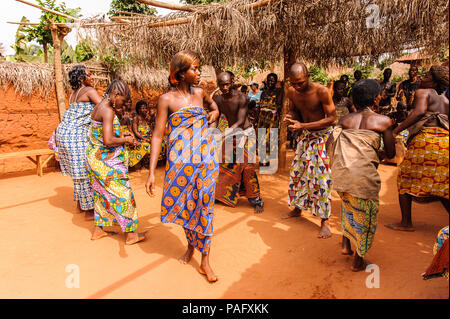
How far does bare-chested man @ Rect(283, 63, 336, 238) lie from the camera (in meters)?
3.25

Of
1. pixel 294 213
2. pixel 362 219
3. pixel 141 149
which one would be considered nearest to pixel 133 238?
pixel 294 213

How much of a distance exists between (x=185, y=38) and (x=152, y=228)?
3.55 meters

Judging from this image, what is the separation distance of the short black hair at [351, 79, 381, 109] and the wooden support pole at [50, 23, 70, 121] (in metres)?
6.46

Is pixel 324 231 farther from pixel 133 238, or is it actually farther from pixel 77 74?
pixel 77 74

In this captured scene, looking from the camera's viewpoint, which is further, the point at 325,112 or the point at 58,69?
the point at 58,69

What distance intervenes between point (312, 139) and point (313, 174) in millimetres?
418

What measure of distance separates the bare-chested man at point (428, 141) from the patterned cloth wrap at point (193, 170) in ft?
5.89

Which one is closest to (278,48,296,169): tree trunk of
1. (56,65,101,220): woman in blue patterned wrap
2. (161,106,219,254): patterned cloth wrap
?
(56,65,101,220): woman in blue patterned wrap

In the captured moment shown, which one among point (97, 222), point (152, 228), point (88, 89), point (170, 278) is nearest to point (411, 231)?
point (170, 278)

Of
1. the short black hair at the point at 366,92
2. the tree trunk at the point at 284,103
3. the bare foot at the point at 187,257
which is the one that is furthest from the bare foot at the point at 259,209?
the tree trunk at the point at 284,103

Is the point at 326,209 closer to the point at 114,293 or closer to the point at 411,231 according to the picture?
the point at 411,231

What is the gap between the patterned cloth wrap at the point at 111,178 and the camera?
3.23 m

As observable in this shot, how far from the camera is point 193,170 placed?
8.36ft

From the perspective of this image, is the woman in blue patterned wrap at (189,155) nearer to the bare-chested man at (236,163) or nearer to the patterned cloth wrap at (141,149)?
the bare-chested man at (236,163)
